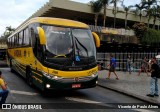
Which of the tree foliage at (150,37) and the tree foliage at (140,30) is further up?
the tree foliage at (140,30)

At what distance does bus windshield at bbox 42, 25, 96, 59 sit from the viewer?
11.5 metres

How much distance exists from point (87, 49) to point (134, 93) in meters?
3.32

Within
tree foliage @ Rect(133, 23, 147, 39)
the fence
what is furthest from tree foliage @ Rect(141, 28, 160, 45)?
the fence

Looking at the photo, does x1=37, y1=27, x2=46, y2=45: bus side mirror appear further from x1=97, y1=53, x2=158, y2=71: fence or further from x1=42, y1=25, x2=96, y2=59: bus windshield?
x1=97, y1=53, x2=158, y2=71: fence

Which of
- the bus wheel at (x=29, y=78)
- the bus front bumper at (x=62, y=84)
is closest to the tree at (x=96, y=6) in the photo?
the bus wheel at (x=29, y=78)

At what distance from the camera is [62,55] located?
11445 millimetres

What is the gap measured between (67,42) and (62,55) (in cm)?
65

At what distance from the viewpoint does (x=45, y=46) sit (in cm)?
1141

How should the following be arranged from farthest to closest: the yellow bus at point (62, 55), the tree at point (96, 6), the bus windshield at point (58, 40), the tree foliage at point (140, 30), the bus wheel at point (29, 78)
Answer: the tree at point (96, 6) → the tree foliage at point (140, 30) → the bus wheel at point (29, 78) → the bus windshield at point (58, 40) → the yellow bus at point (62, 55)

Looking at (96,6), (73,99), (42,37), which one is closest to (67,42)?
(42,37)

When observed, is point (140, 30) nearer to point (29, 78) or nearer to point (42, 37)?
point (29, 78)

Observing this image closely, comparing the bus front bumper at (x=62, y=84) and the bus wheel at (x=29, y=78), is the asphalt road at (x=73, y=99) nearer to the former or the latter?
the bus wheel at (x=29, y=78)

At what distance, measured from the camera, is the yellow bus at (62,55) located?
11.2 metres

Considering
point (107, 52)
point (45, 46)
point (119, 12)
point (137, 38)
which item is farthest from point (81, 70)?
point (119, 12)
